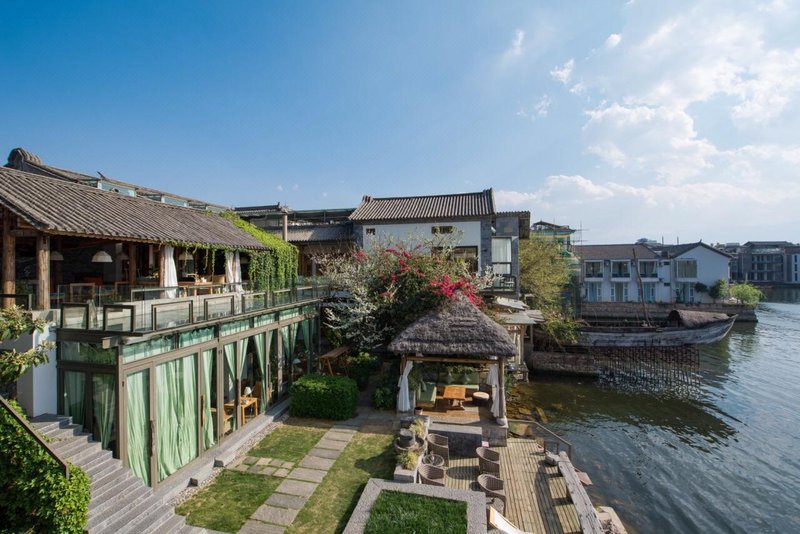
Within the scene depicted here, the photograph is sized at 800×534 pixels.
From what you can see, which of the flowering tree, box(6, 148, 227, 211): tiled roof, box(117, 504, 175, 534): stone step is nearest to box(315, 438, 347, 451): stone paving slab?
box(117, 504, 175, 534): stone step

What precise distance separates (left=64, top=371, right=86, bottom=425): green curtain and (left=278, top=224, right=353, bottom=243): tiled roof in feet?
61.4

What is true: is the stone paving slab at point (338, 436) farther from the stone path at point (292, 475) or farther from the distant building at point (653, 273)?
the distant building at point (653, 273)

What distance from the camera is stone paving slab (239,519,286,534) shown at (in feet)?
24.0

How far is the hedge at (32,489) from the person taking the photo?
Answer: 18.1ft

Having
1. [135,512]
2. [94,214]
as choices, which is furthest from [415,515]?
[94,214]

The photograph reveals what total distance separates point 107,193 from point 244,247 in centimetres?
476

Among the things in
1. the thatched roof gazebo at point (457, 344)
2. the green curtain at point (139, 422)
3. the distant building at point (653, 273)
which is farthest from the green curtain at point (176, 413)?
the distant building at point (653, 273)

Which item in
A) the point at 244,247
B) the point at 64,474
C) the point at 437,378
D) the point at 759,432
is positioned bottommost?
the point at 759,432

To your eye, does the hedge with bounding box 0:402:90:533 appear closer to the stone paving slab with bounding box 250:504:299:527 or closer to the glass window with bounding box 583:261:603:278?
the stone paving slab with bounding box 250:504:299:527

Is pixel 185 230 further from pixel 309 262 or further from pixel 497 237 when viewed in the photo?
pixel 497 237

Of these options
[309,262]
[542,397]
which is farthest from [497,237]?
[309,262]

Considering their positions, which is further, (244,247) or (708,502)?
(244,247)

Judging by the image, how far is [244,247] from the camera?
50.6ft

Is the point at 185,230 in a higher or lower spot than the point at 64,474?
higher
